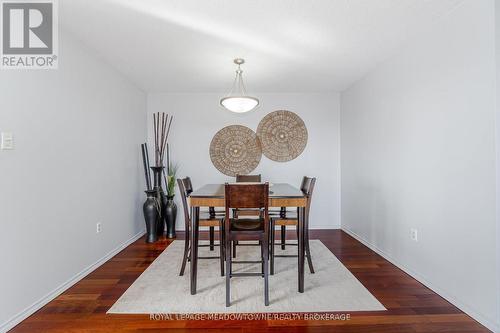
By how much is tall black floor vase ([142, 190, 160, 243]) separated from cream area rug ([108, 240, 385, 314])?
866mm

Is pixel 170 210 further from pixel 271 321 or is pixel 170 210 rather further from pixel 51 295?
pixel 271 321

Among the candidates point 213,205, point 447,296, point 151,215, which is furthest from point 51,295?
point 447,296

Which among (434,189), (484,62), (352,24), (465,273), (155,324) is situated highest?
(352,24)

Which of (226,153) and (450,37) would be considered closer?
(450,37)

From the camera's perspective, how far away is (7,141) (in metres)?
1.83

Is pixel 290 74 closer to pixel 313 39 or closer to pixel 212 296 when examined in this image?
pixel 313 39

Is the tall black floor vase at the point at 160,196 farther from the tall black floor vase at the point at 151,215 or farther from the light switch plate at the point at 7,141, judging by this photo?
the light switch plate at the point at 7,141

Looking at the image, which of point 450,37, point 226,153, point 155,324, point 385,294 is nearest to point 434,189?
point 385,294

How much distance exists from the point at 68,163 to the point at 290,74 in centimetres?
272

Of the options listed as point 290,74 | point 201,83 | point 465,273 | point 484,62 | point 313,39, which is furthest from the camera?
point 201,83

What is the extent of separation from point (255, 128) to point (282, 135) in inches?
18.1

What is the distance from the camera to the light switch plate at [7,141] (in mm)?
1805

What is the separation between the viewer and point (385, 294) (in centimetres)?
225

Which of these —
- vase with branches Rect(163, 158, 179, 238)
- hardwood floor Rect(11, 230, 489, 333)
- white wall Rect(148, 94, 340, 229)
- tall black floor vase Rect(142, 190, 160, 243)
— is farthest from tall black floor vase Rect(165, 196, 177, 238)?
hardwood floor Rect(11, 230, 489, 333)
